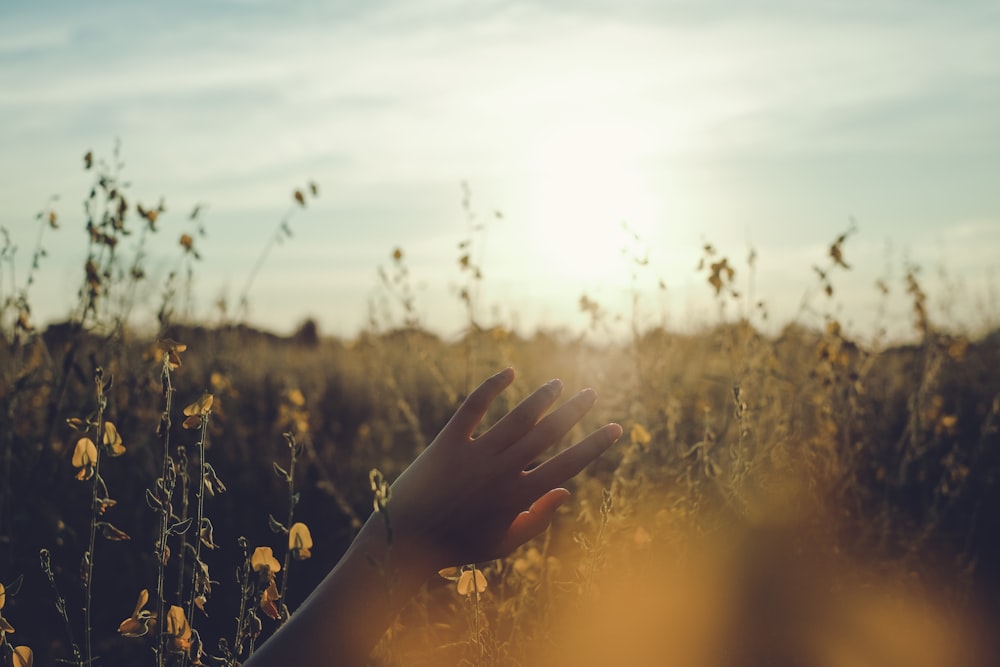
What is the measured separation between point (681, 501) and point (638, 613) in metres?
0.42

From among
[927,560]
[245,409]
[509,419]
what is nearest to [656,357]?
[927,560]

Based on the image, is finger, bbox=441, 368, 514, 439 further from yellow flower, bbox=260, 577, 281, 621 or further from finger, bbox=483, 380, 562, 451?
yellow flower, bbox=260, 577, 281, 621

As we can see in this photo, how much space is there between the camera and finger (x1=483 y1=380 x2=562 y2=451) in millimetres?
1183

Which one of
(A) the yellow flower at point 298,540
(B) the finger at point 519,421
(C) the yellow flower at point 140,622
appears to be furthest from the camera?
(C) the yellow flower at point 140,622

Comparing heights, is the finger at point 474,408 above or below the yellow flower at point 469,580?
above

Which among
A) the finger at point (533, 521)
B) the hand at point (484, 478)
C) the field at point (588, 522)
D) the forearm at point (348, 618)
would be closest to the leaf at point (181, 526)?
the field at point (588, 522)

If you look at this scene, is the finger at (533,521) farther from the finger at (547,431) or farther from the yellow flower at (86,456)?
the yellow flower at (86,456)

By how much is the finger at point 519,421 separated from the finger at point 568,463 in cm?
6

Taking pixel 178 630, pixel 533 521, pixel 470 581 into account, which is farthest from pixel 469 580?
pixel 178 630

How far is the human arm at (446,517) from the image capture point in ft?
3.75

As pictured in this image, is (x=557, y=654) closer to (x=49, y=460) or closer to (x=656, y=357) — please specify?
(x=656, y=357)

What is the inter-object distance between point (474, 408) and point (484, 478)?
11 cm

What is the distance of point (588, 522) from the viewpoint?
246 cm

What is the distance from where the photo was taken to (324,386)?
707cm
